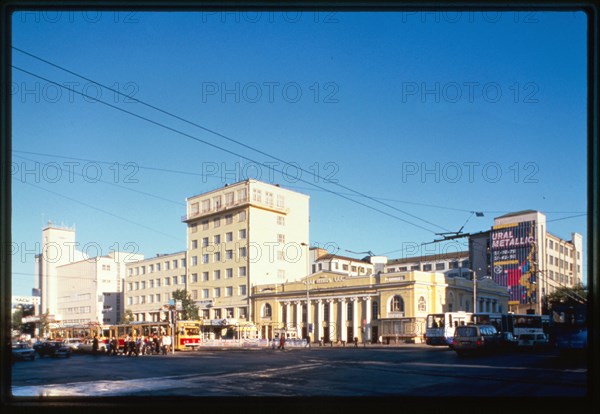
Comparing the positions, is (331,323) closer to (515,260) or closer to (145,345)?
(145,345)

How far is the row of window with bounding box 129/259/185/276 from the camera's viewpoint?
118 ft

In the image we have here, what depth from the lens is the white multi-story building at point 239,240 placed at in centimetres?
2578

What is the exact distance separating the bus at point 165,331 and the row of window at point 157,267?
3.61 meters

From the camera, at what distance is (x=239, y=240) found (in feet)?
100

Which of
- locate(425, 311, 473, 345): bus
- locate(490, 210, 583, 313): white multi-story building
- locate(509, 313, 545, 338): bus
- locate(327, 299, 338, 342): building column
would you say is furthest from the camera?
locate(490, 210, 583, 313): white multi-story building

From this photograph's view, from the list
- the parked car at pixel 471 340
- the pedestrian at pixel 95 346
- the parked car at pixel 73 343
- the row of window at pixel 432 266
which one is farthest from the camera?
the row of window at pixel 432 266

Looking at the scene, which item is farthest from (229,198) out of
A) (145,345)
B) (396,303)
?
(396,303)

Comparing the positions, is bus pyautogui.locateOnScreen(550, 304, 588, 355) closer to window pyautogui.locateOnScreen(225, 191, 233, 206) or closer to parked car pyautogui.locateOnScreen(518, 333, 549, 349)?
parked car pyautogui.locateOnScreen(518, 333, 549, 349)

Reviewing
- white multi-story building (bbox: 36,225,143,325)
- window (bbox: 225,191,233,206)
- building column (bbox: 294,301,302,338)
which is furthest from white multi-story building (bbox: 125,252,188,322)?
building column (bbox: 294,301,302,338)

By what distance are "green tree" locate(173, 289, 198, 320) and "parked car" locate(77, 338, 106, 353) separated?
17.7ft

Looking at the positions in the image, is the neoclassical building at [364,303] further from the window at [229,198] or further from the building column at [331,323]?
the window at [229,198]

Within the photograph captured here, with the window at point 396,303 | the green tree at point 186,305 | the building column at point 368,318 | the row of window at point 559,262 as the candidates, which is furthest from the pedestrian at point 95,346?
the row of window at point 559,262
